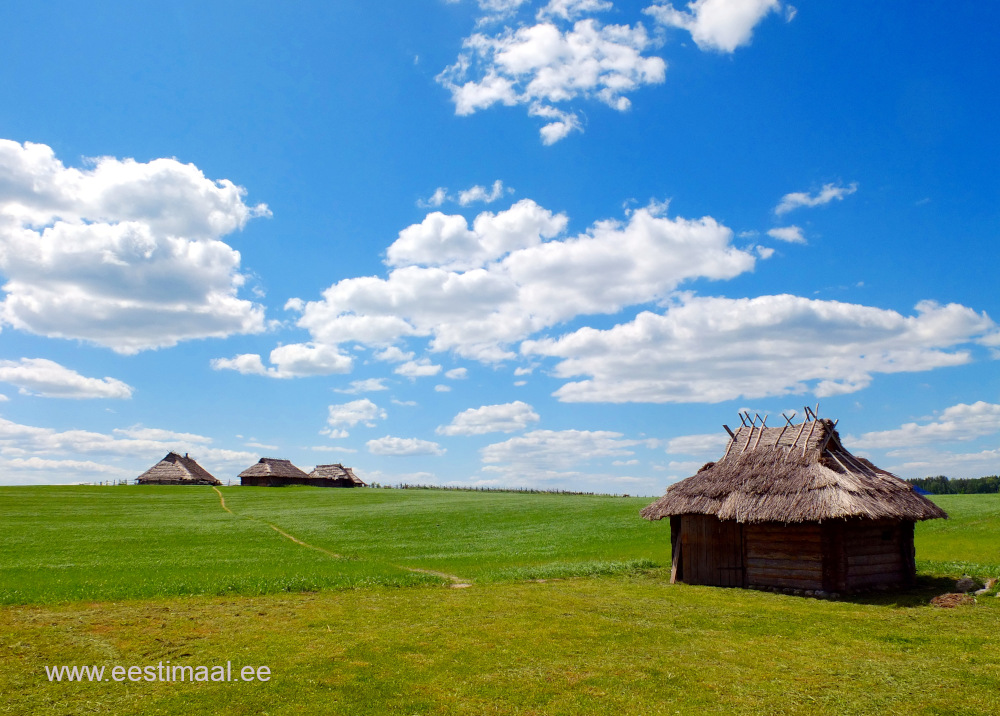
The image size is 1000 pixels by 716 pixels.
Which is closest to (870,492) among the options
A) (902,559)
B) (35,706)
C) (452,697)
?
(902,559)

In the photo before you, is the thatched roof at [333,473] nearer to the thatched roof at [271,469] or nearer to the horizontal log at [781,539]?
the thatched roof at [271,469]

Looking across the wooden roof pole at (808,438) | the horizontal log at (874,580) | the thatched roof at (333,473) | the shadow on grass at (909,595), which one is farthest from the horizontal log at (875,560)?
the thatched roof at (333,473)

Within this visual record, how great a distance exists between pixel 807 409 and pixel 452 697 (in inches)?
710

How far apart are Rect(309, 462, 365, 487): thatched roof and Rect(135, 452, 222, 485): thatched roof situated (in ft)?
46.7

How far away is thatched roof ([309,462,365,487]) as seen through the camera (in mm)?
89438

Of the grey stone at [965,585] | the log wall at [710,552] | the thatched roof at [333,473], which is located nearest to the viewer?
the grey stone at [965,585]

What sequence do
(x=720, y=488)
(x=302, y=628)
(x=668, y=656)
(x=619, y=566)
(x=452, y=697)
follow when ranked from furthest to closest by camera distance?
(x=619, y=566) → (x=720, y=488) → (x=302, y=628) → (x=668, y=656) → (x=452, y=697)

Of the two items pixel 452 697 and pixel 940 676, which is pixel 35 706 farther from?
pixel 940 676

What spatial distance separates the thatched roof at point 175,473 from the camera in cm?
8312

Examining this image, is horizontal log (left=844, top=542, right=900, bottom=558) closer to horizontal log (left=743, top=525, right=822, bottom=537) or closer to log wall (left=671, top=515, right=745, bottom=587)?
horizontal log (left=743, top=525, right=822, bottom=537)

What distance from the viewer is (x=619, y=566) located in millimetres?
24875

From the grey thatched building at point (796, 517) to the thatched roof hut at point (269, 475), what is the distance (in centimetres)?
7281

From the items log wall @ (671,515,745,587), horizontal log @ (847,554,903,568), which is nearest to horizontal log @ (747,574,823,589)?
log wall @ (671,515,745,587)

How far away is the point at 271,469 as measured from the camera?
8569 cm
